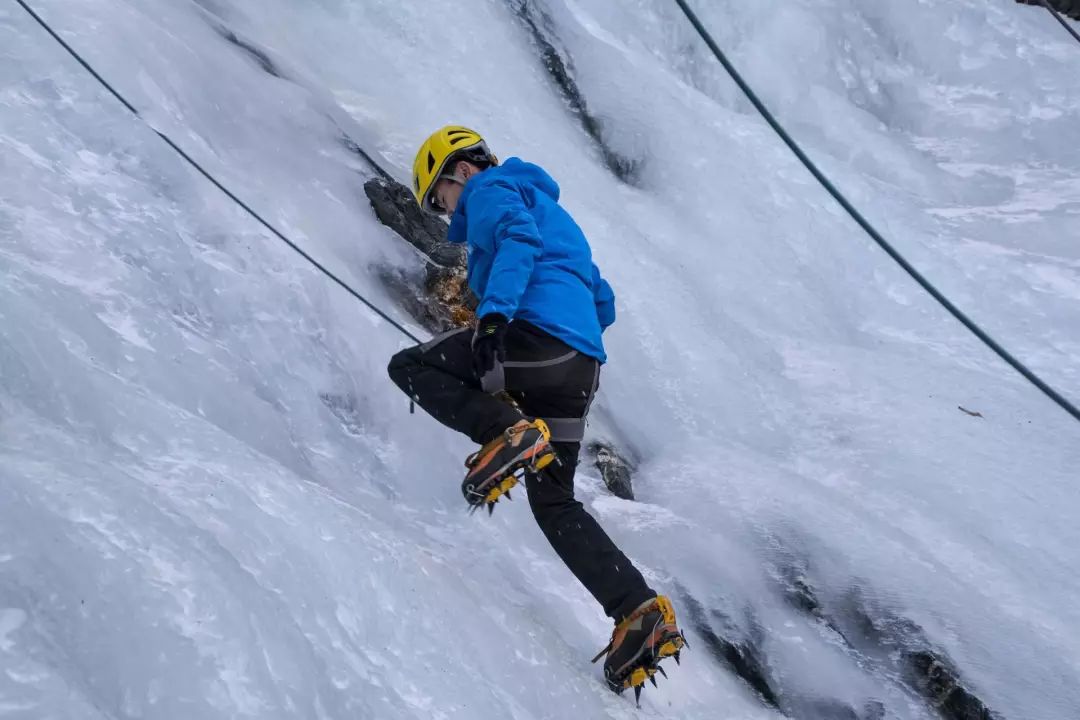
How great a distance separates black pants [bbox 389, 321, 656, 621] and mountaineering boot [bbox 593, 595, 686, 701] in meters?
0.04

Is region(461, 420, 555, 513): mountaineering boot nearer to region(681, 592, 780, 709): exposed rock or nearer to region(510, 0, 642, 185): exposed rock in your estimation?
region(681, 592, 780, 709): exposed rock

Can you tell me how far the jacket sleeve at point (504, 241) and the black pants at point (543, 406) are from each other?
0.55 ft

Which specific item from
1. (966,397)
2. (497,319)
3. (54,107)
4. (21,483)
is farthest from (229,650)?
(966,397)

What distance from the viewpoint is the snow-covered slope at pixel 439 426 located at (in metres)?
1.49

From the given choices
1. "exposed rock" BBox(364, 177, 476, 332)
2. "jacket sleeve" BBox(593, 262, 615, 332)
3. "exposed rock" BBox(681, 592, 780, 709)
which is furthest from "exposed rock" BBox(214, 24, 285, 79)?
"exposed rock" BBox(681, 592, 780, 709)

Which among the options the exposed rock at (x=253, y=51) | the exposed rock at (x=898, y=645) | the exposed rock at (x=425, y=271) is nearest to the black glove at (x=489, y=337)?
the exposed rock at (x=425, y=271)

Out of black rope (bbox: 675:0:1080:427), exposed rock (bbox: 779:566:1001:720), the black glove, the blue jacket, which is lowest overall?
exposed rock (bbox: 779:566:1001:720)

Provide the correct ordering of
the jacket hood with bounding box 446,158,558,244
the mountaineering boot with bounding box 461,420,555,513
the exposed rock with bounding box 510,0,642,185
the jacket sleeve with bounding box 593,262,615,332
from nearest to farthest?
1. the mountaineering boot with bounding box 461,420,555,513
2. the jacket hood with bounding box 446,158,558,244
3. the jacket sleeve with bounding box 593,262,615,332
4. the exposed rock with bounding box 510,0,642,185

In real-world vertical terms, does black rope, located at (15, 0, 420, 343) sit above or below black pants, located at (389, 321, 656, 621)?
below

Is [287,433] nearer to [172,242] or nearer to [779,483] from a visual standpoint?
[172,242]

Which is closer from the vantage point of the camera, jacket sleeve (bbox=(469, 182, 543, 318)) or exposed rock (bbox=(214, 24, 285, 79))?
jacket sleeve (bbox=(469, 182, 543, 318))

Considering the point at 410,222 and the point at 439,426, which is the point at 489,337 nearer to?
the point at 439,426

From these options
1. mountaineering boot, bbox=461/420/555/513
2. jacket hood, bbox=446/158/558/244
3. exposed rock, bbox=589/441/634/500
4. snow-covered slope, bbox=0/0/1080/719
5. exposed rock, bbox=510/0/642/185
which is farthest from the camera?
exposed rock, bbox=510/0/642/185

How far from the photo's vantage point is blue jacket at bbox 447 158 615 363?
2.30 metres
